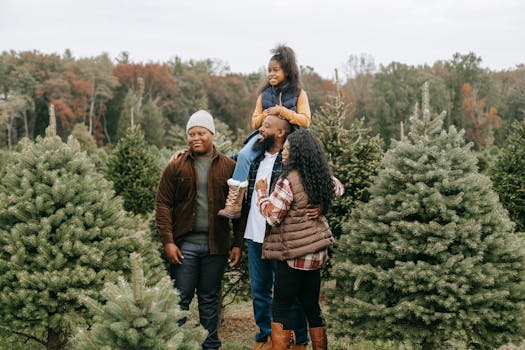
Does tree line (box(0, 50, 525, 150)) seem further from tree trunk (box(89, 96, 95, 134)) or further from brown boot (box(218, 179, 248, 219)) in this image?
brown boot (box(218, 179, 248, 219))

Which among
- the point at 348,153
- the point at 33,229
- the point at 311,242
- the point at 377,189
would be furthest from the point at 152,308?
the point at 348,153

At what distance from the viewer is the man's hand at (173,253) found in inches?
185

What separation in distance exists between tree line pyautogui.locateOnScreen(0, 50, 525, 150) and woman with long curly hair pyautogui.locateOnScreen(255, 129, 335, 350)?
39.8 metres

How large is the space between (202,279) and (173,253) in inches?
16.0

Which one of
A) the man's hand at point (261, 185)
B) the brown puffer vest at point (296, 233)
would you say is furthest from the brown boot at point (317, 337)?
the man's hand at point (261, 185)

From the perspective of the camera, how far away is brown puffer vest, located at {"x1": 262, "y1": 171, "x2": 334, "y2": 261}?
434 centimetres

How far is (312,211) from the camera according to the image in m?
4.43

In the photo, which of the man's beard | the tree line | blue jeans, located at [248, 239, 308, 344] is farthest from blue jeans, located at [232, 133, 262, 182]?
the tree line

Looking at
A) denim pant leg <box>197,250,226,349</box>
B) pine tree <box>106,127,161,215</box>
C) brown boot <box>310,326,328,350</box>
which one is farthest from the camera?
pine tree <box>106,127,161,215</box>

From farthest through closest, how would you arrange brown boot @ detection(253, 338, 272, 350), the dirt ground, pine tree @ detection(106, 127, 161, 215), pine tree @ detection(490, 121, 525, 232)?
pine tree @ detection(106, 127, 161, 215)
pine tree @ detection(490, 121, 525, 232)
the dirt ground
brown boot @ detection(253, 338, 272, 350)

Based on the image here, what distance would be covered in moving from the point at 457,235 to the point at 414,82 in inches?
2123

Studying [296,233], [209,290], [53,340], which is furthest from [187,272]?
[53,340]

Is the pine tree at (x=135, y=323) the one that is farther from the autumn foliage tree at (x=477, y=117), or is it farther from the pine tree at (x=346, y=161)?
the autumn foliage tree at (x=477, y=117)

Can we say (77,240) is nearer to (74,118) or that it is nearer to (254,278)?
(254,278)
